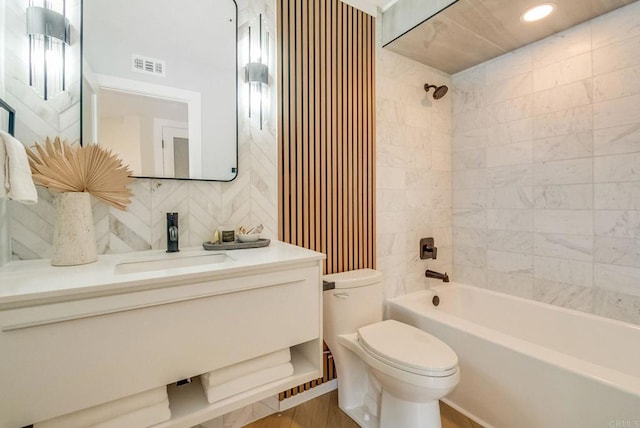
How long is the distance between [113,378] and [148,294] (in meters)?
0.23

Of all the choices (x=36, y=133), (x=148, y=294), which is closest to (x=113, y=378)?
(x=148, y=294)

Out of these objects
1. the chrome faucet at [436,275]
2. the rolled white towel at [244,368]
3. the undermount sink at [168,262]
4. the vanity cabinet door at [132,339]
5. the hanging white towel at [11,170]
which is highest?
the hanging white towel at [11,170]

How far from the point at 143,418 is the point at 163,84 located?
130 cm

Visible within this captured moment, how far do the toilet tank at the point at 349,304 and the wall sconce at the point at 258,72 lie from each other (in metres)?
1.02

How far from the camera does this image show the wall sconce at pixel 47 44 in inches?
38.2

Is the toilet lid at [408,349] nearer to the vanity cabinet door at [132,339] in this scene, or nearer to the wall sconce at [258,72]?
the vanity cabinet door at [132,339]

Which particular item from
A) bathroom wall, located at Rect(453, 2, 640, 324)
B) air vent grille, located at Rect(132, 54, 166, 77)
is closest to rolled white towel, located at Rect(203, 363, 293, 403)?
air vent grille, located at Rect(132, 54, 166, 77)

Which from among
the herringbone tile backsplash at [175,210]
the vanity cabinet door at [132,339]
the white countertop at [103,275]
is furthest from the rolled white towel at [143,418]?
the herringbone tile backsplash at [175,210]

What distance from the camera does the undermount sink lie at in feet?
Result: 3.40

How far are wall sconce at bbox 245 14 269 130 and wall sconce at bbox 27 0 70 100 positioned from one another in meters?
0.71

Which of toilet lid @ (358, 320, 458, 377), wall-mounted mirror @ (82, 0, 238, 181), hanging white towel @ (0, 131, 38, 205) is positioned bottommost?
toilet lid @ (358, 320, 458, 377)

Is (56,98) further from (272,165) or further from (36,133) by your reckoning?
(272,165)

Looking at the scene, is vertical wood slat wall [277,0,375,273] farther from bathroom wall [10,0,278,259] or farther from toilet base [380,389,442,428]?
toilet base [380,389,442,428]

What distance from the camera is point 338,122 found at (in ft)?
5.70
